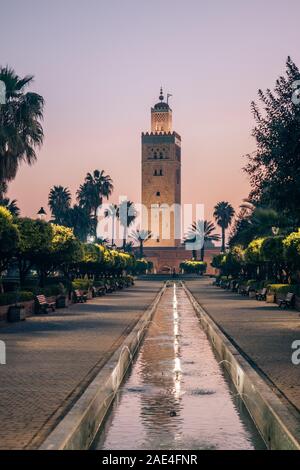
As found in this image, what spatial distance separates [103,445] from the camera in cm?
1047

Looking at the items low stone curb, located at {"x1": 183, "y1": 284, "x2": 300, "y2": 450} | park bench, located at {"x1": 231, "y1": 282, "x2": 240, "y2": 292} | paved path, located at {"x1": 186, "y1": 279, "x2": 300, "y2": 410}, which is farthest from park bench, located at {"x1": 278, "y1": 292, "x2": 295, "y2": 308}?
park bench, located at {"x1": 231, "y1": 282, "x2": 240, "y2": 292}

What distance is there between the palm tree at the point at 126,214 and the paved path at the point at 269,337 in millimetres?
140537

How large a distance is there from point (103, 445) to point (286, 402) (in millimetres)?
2710

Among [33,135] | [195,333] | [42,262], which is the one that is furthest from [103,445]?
[33,135]

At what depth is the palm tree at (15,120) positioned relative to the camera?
4394 centimetres

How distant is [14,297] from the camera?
29.2 m

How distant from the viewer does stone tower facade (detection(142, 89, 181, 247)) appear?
186m

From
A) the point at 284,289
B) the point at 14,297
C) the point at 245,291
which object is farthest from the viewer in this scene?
the point at 245,291

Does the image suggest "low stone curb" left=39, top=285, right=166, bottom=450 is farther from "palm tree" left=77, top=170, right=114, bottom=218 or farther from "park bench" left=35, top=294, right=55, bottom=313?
"palm tree" left=77, top=170, right=114, bottom=218

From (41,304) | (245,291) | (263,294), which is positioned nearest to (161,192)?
(245,291)

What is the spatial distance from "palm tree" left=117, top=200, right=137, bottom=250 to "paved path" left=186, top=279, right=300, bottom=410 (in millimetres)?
140537

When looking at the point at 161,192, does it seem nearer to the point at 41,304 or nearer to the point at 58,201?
the point at 58,201

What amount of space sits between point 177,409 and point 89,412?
2072 millimetres
